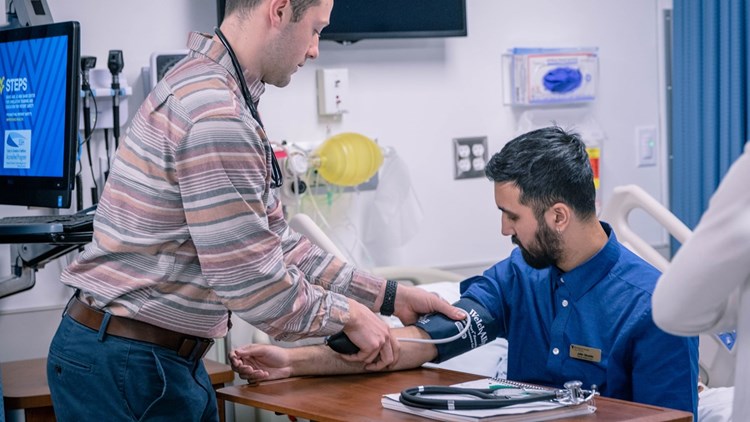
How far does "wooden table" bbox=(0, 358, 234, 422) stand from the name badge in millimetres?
1009

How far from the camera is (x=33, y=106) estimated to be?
278 cm

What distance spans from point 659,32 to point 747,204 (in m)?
3.23

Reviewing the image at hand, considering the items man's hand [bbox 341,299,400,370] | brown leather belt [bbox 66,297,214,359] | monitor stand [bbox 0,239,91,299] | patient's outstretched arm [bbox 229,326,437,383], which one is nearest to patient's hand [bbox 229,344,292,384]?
patient's outstretched arm [bbox 229,326,437,383]

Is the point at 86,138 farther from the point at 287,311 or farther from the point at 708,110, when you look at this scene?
the point at 708,110

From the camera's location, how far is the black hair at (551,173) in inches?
92.5

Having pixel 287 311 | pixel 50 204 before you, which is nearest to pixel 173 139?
pixel 287 311

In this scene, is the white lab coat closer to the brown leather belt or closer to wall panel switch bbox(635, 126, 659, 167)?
the brown leather belt

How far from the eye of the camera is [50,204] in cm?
263

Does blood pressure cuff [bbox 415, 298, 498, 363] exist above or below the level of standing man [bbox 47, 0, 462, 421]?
below

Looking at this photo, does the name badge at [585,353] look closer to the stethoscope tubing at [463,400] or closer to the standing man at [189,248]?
the stethoscope tubing at [463,400]

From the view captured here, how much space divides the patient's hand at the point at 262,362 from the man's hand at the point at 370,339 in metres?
0.14

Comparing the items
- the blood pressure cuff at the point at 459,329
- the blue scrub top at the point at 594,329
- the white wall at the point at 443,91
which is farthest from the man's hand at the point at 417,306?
the white wall at the point at 443,91

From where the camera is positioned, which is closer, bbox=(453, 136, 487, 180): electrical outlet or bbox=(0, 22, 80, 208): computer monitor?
bbox=(0, 22, 80, 208): computer monitor

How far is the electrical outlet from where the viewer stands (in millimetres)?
3943
